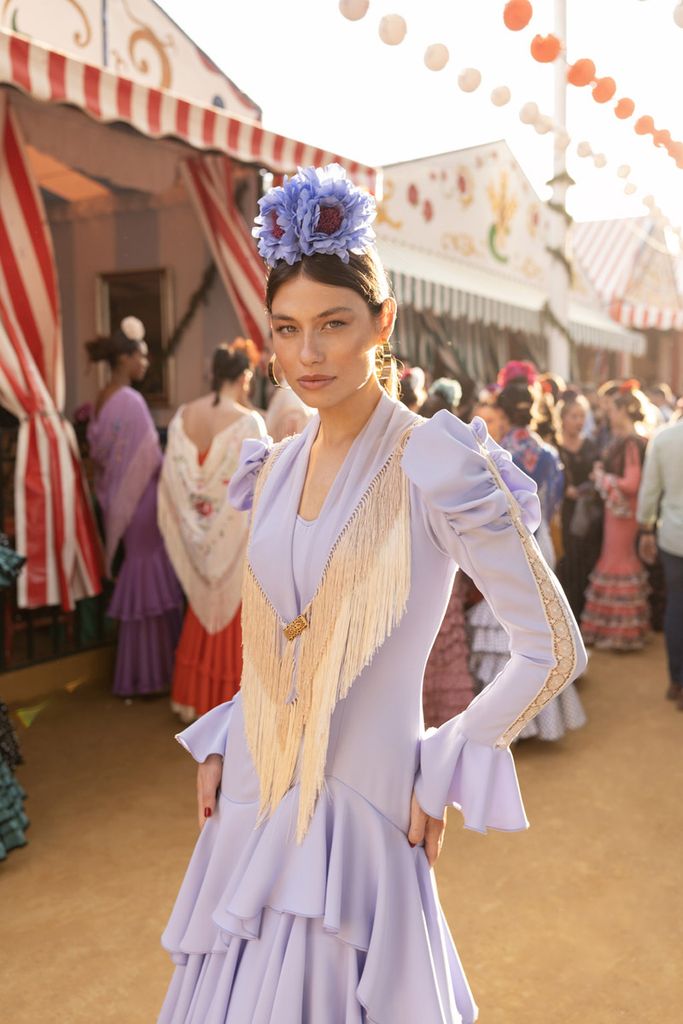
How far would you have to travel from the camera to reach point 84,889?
123 inches

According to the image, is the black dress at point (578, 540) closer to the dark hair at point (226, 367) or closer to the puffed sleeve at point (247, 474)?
the dark hair at point (226, 367)

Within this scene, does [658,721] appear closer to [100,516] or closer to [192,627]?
[192,627]

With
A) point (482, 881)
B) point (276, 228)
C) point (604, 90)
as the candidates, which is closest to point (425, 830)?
point (276, 228)

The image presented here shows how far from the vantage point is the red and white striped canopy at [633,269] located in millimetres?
17109

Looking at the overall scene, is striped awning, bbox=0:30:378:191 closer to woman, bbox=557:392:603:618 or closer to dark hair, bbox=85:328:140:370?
dark hair, bbox=85:328:140:370

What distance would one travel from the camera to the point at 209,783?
5.46 ft

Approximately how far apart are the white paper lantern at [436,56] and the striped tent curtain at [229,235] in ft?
6.78

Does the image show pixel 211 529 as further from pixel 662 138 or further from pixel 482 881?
pixel 662 138

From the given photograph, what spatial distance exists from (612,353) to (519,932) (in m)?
16.5

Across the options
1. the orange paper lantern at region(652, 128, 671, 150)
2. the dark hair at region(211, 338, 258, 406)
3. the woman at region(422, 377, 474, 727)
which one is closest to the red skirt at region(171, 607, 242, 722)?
the woman at region(422, 377, 474, 727)

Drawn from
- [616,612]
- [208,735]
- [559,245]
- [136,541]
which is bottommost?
[616,612]

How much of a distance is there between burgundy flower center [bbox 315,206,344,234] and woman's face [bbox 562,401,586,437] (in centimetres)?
508

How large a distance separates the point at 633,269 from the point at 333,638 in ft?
58.2

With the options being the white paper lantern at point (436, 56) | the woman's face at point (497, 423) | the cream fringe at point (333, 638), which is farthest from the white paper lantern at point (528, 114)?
the cream fringe at point (333, 638)
